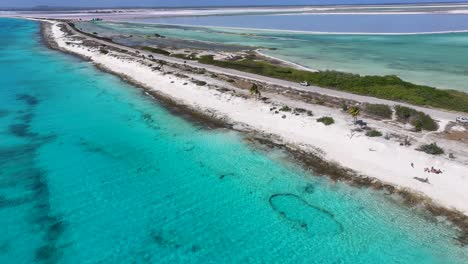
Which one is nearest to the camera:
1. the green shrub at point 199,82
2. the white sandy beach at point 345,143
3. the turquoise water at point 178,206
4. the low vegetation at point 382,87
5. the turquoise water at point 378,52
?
the turquoise water at point 178,206

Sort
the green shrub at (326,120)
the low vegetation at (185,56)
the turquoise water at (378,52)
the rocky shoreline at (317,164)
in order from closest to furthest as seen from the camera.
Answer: the rocky shoreline at (317,164) < the green shrub at (326,120) < the turquoise water at (378,52) < the low vegetation at (185,56)

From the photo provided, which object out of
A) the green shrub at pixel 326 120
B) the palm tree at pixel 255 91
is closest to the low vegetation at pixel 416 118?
the green shrub at pixel 326 120

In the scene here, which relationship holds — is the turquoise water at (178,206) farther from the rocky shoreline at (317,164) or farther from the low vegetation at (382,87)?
the low vegetation at (382,87)

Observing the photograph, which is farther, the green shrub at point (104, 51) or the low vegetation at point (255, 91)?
the green shrub at point (104, 51)

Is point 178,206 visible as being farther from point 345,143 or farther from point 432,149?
point 432,149

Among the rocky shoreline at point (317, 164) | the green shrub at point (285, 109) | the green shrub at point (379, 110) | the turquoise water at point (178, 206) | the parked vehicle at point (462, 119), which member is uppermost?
the parked vehicle at point (462, 119)

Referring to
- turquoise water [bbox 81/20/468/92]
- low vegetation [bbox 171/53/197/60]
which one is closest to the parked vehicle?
turquoise water [bbox 81/20/468/92]

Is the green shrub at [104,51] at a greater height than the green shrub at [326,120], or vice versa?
the green shrub at [326,120]

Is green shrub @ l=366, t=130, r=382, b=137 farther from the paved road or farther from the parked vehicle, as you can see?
the parked vehicle

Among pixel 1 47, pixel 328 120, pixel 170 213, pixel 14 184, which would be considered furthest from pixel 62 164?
pixel 1 47
